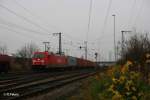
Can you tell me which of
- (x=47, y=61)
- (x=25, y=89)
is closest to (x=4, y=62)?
(x=47, y=61)

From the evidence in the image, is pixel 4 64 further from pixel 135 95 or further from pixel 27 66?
pixel 135 95

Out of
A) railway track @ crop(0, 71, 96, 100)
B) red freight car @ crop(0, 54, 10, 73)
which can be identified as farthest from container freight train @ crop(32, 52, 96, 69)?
railway track @ crop(0, 71, 96, 100)

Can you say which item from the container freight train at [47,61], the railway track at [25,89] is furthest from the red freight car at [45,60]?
the railway track at [25,89]

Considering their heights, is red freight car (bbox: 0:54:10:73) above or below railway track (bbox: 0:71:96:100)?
above

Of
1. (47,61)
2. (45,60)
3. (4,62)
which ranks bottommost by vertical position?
(4,62)

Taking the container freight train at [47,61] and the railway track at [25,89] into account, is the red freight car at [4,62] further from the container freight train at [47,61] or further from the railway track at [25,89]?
the railway track at [25,89]

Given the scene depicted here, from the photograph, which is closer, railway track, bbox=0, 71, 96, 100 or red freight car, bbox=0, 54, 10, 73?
railway track, bbox=0, 71, 96, 100

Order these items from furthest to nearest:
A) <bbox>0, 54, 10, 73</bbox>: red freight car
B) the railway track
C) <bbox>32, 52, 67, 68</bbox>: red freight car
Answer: <bbox>32, 52, 67, 68</bbox>: red freight car, <bbox>0, 54, 10, 73</bbox>: red freight car, the railway track

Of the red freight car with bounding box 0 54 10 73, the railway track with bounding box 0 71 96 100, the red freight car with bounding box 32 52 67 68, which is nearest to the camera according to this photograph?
the railway track with bounding box 0 71 96 100

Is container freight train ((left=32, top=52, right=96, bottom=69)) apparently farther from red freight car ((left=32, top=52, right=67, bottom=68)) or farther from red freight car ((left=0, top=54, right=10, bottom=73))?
red freight car ((left=0, top=54, right=10, bottom=73))

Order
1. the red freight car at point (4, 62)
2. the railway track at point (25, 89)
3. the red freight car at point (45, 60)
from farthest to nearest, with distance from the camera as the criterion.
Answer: the red freight car at point (45, 60) < the red freight car at point (4, 62) < the railway track at point (25, 89)

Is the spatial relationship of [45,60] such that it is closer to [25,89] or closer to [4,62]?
[4,62]

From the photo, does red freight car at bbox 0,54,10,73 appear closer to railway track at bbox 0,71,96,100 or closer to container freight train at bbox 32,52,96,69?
container freight train at bbox 32,52,96,69

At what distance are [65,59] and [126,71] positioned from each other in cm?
4236
